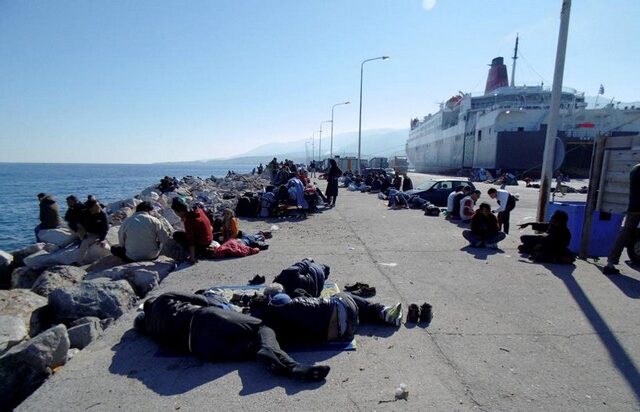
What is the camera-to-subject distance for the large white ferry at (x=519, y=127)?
127 feet

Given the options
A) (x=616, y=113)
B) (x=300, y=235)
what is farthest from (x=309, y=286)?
(x=616, y=113)

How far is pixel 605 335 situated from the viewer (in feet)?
12.0

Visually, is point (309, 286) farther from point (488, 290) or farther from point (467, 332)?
point (488, 290)

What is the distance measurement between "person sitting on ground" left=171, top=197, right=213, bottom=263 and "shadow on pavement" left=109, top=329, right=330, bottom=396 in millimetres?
3156

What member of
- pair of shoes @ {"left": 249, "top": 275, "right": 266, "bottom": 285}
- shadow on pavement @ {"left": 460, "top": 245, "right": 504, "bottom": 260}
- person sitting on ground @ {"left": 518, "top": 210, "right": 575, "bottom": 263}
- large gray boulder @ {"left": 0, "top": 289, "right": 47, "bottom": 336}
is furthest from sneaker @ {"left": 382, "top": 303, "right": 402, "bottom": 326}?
person sitting on ground @ {"left": 518, "top": 210, "right": 575, "bottom": 263}

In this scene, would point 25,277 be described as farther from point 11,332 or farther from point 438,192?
point 438,192

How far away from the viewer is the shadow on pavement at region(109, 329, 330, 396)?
9.05 feet

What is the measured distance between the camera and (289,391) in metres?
2.69

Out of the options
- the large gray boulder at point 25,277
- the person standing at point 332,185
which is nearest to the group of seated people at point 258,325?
the large gray boulder at point 25,277

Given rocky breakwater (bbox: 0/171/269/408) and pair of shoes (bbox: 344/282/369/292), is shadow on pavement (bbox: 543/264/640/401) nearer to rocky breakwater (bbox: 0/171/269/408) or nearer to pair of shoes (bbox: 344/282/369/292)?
pair of shoes (bbox: 344/282/369/292)

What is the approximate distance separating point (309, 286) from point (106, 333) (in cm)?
221

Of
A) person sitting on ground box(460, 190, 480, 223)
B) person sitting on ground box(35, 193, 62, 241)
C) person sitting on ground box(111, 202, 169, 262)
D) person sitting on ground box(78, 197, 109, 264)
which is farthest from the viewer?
person sitting on ground box(35, 193, 62, 241)

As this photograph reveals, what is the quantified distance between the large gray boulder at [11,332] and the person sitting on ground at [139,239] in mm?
2202

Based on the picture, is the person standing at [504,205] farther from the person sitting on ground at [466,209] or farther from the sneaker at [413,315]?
the sneaker at [413,315]
